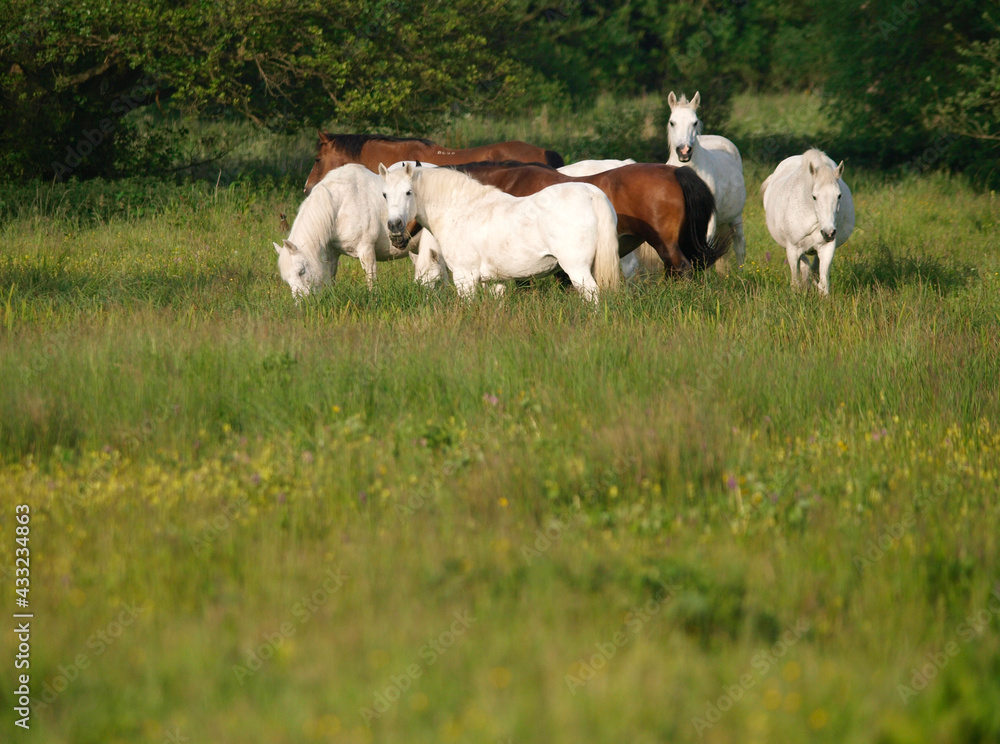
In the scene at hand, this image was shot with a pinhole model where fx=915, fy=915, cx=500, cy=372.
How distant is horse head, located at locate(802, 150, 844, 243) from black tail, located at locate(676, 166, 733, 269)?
1.07m

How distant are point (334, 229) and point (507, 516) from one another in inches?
216

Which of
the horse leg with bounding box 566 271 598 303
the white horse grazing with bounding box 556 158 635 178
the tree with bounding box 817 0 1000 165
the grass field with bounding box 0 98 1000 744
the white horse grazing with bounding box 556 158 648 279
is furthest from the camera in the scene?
the tree with bounding box 817 0 1000 165

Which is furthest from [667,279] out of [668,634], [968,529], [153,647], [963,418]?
[153,647]

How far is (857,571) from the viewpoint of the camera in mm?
3527

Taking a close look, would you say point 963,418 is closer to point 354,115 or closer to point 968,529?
point 968,529

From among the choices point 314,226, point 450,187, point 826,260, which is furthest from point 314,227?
point 826,260

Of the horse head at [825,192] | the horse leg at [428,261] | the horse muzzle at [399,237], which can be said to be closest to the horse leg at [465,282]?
the horse muzzle at [399,237]

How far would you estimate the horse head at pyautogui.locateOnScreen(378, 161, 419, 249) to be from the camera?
7965 mm

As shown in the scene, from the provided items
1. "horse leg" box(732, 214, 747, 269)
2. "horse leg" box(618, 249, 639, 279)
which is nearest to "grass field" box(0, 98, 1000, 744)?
"horse leg" box(618, 249, 639, 279)

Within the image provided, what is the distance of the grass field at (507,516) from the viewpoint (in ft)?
8.84

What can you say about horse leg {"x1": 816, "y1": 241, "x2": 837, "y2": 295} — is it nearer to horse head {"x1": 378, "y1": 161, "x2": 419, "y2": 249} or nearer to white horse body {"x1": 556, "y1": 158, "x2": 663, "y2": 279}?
white horse body {"x1": 556, "y1": 158, "x2": 663, "y2": 279}

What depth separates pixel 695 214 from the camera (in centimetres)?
841

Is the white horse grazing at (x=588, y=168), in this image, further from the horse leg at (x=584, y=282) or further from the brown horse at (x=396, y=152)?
the horse leg at (x=584, y=282)

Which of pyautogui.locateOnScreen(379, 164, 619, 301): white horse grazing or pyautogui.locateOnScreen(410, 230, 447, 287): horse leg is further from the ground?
pyautogui.locateOnScreen(379, 164, 619, 301): white horse grazing
